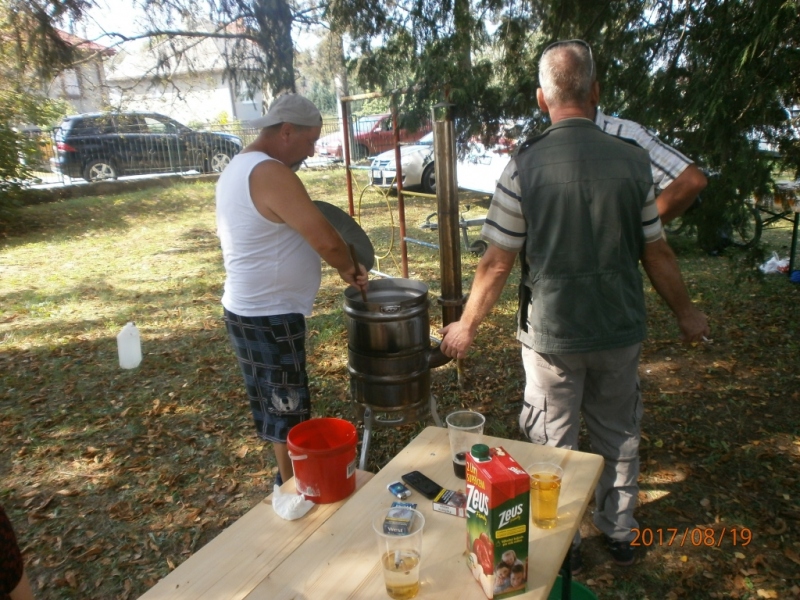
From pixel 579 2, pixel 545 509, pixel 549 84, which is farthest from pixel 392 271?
pixel 545 509

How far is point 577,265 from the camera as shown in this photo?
6.81 ft

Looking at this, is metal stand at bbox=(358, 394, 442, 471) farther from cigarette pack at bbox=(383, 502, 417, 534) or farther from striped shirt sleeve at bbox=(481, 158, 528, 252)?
cigarette pack at bbox=(383, 502, 417, 534)

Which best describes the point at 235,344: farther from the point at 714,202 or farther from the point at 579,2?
the point at 579,2

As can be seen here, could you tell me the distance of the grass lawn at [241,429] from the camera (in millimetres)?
2680

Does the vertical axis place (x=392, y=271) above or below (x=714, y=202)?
below

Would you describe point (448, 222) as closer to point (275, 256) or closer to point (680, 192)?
point (275, 256)

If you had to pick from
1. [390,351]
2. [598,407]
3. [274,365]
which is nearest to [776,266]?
[598,407]

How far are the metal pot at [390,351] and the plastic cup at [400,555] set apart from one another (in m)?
1.42

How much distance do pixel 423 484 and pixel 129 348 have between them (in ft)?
12.8

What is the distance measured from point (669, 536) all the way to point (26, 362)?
506 cm

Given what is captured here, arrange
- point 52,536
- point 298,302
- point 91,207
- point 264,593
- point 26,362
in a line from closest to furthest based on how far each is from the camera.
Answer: point 264,593 → point 298,302 → point 52,536 → point 26,362 → point 91,207

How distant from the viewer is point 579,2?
163 inches

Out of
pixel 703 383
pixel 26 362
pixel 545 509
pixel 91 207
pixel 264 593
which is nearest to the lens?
pixel 264 593
